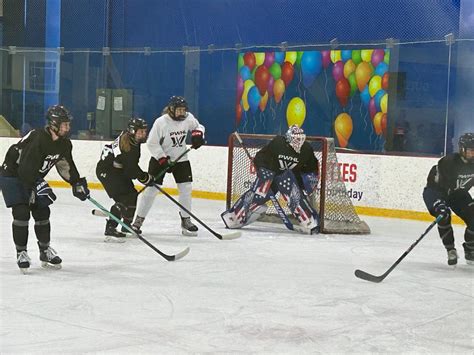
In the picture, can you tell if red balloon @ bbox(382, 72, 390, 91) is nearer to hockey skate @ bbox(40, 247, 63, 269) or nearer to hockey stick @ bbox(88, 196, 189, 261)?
hockey stick @ bbox(88, 196, 189, 261)

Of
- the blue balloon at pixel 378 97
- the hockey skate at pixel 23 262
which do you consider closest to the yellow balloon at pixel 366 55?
the blue balloon at pixel 378 97

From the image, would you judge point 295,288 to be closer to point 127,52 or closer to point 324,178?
point 324,178

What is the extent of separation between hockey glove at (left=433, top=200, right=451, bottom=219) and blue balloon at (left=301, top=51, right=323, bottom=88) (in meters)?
4.34

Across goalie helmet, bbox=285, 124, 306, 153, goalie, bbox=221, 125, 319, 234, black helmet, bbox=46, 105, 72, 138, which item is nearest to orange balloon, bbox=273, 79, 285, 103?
goalie, bbox=221, 125, 319, 234

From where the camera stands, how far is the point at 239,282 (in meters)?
3.54

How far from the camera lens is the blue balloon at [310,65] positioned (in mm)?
8078

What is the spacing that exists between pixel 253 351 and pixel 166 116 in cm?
289

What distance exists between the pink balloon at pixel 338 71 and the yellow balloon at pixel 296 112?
0.42m

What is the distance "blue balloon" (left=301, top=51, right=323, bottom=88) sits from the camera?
8078mm

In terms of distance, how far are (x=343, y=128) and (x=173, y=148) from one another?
2978 millimetres

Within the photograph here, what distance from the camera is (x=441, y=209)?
385 centimetres

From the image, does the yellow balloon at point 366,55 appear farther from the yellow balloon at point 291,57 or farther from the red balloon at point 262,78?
the red balloon at point 262,78

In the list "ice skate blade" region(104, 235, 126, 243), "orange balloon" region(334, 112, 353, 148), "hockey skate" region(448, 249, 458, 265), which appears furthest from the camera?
"orange balloon" region(334, 112, 353, 148)

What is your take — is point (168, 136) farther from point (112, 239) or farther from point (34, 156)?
point (34, 156)
